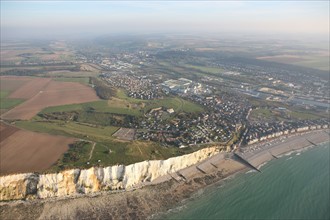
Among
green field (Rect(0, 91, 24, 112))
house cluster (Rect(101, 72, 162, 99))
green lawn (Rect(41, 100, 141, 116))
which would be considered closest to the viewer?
green lawn (Rect(41, 100, 141, 116))

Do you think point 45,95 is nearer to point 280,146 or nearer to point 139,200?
point 139,200

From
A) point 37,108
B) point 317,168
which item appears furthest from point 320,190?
point 37,108

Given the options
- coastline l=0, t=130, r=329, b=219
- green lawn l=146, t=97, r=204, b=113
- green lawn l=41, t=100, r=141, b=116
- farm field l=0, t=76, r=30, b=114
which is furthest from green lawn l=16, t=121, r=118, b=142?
green lawn l=146, t=97, r=204, b=113

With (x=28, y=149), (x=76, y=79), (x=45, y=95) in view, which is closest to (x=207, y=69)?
(x=76, y=79)

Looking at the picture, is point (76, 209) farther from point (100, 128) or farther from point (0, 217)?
point (100, 128)

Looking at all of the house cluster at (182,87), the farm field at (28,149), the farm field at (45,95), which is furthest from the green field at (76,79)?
the farm field at (28,149)

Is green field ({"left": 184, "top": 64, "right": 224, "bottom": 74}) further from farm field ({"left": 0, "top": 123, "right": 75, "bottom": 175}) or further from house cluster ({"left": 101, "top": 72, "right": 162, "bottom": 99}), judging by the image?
farm field ({"left": 0, "top": 123, "right": 75, "bottom": 175})
